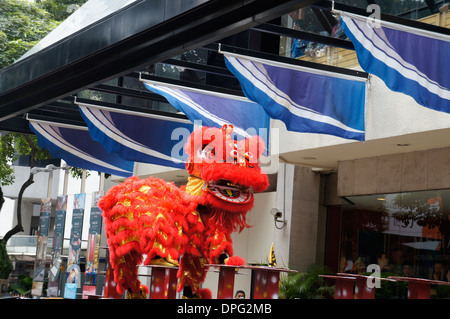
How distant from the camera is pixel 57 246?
56.0 ft

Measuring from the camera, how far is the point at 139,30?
7293 mm

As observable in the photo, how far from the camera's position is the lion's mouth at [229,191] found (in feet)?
24.4

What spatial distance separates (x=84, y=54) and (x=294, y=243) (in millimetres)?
6949

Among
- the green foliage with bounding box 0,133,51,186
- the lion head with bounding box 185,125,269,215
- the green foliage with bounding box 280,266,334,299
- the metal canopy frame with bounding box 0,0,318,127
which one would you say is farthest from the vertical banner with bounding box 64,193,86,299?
the lion head with bounding box 185,125,269,215

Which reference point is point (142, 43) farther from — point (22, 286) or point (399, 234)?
point (22, 286)

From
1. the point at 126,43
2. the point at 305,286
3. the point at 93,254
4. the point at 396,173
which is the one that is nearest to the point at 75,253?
the point at 93,254

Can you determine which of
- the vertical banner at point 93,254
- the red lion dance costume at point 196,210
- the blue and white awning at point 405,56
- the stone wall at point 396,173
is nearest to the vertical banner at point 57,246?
the vertical banner at point 93,254

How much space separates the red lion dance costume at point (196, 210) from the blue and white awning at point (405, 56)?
162 centimetres

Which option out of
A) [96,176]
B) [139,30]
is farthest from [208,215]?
[96,176]

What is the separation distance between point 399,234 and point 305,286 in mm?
2008

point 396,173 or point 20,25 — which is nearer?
point 396,173

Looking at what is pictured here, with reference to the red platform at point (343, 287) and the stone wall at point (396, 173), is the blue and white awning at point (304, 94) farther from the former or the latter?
the red platform at point (343, 287)

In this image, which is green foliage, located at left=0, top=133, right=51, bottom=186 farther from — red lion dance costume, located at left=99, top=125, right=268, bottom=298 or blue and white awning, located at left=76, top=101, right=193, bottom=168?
red lion dance costume, located at left=99, top=125, right=268, bottom=298
